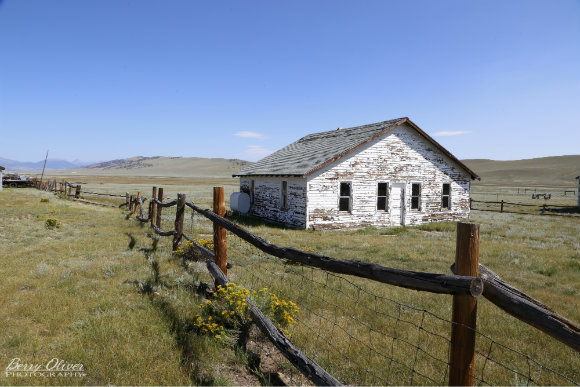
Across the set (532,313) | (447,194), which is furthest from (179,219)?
(447,194)

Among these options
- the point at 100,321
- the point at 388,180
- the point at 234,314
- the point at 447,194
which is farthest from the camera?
the point at 447,194

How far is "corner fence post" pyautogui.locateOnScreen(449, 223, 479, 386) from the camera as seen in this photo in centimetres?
226

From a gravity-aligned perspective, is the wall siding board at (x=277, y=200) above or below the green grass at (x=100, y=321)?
above

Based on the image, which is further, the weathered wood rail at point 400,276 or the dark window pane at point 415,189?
the dark window pane at point 415,189

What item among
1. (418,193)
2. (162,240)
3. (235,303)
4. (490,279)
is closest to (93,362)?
(235,303)

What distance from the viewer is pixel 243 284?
6.63 meters

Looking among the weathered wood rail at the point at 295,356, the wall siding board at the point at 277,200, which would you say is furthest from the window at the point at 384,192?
the weathered wood rail at the point at 295,356

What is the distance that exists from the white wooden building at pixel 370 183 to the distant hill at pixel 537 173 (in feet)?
348

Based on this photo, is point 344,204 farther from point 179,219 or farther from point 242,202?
point 179,219

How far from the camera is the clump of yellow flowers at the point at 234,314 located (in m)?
4.34

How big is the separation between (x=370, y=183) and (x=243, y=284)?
12825 mm

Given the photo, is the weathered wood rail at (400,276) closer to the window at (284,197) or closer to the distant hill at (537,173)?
the window at (284,197)

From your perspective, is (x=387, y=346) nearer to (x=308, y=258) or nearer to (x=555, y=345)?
(x=308, y=258)

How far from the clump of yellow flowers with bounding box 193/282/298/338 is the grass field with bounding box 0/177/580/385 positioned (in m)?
0.21
